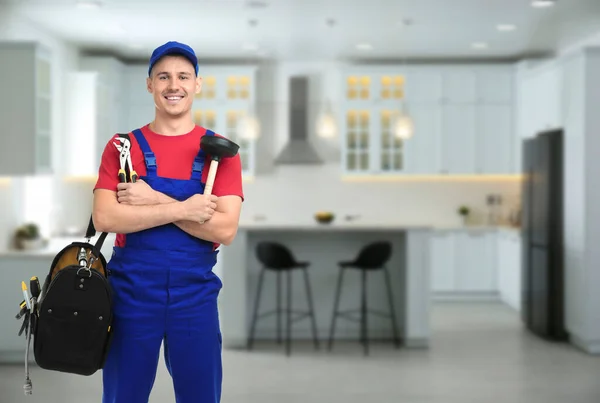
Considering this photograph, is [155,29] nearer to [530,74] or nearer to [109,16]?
[109,16]

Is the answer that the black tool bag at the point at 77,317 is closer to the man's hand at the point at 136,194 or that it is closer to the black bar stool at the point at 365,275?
the man's hand at the point at 136,194

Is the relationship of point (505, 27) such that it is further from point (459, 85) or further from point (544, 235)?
point (544, 235)

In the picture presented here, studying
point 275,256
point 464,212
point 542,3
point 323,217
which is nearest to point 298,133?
point 464,212

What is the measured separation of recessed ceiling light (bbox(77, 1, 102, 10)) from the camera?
5.13 metres

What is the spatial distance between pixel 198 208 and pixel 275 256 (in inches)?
131

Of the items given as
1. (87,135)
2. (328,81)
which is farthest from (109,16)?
(328,81)

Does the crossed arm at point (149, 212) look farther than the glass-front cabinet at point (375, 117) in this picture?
No

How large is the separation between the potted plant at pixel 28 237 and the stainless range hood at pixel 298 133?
3.26 metres

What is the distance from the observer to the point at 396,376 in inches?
191

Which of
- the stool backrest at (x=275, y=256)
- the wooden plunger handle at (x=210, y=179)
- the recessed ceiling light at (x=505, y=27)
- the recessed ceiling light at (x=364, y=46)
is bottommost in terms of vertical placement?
the stool backrest at (x=275, y=256)

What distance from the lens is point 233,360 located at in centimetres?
529

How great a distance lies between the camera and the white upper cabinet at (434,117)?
7.98 m

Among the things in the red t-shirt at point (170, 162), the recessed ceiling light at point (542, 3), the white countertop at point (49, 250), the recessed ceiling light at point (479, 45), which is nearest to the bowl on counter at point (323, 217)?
the white countertop at point (49, 250)

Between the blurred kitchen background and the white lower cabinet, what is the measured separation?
2 centimetres
